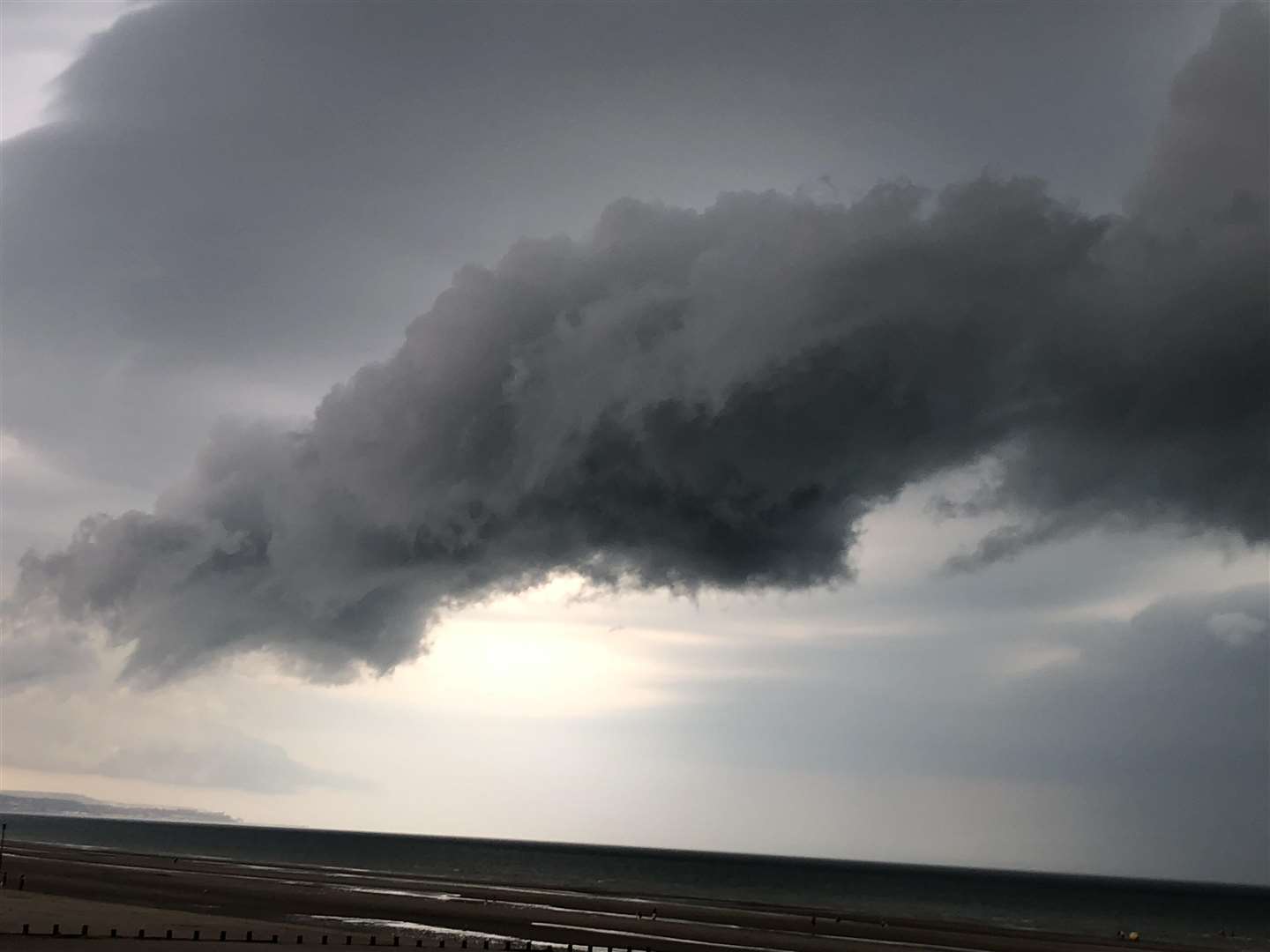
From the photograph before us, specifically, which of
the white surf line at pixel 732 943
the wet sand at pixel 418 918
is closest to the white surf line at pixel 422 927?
the wet sand at pixel 418 918

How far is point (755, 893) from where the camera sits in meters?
187

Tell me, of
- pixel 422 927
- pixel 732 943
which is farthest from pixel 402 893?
pixel 732 943

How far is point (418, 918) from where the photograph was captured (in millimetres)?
98312

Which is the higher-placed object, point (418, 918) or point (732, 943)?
point (732, 943)

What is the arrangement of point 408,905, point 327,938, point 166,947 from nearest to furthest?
1. point 166,947
2. point 327,938
3. point 408,905

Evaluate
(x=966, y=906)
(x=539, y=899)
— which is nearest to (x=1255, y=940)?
(x=966, y=906)

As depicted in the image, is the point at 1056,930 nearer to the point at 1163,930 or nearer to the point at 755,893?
the point at 1163,930

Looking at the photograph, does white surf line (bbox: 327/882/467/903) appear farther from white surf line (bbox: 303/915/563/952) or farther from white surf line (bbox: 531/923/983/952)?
white surf line (bbox: 531/923/983/952)

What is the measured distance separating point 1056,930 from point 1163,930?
32750 millimetres

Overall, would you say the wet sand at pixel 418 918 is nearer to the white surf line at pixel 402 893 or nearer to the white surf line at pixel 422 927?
the white surf line at pixel 422 927

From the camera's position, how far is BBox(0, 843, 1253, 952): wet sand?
75375 mm

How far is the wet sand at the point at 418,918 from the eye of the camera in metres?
75.4

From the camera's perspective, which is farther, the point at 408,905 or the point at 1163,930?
the point at 1163,930

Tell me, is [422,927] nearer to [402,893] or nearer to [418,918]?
[418,918]
